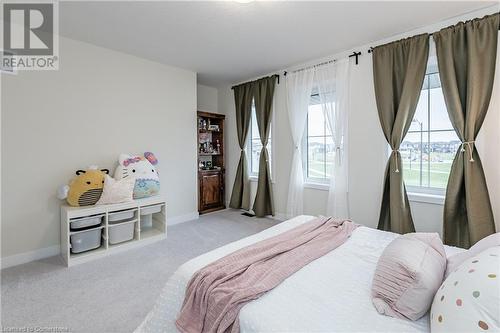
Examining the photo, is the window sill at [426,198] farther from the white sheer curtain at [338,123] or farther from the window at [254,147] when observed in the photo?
the window at [254,147]

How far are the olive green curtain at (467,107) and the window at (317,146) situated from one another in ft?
4.69

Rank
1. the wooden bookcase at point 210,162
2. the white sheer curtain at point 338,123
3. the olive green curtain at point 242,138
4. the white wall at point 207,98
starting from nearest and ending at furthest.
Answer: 1. the white sheer curtain at point 338,123
2. the olive green curtain at point 242,138
3. the wooden bookcase at point 210,162
4. the white wall at point 207,98

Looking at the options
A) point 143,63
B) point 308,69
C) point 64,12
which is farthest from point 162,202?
point 308,69

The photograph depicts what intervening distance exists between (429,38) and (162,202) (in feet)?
12.0

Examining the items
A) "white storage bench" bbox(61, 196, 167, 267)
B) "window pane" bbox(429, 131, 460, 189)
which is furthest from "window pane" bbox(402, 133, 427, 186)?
"white storage bench" bbox(61, 196, 167, 267)

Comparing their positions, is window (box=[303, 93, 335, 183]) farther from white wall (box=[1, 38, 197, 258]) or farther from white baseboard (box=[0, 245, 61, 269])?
white baseboard (box=[0, 245, 61, 269])

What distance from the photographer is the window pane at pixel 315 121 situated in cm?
365

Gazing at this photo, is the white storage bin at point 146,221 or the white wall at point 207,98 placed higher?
the white wall at point 207,98

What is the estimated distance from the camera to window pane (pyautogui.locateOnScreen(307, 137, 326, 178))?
3668 millimetres

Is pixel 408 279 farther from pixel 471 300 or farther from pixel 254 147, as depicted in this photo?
pixel 254 147

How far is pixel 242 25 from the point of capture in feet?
8.44

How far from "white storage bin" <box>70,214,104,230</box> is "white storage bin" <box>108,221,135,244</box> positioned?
156mm

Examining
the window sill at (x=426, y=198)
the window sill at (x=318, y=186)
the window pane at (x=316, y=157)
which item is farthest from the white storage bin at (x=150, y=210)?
the window sill at (x=426, y=198)

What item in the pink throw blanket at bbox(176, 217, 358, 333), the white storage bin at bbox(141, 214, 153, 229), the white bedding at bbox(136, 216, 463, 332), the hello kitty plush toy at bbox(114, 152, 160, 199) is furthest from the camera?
the white storage bin at bbox(141, 214, 153, 229)
